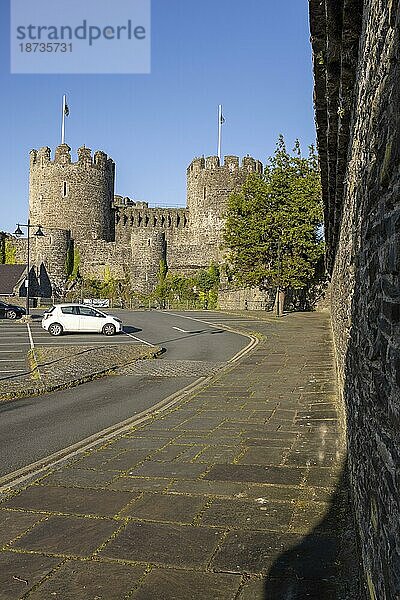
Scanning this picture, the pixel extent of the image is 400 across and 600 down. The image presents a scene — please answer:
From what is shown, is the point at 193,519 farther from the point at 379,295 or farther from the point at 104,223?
the point at 104,223

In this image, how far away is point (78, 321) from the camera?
1120 inches

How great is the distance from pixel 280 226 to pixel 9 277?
97.6 ft

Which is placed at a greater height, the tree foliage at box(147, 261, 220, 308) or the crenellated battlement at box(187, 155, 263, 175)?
the crenellated battlement at box(187, 155, 263, 175)

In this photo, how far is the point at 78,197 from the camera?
6738cm

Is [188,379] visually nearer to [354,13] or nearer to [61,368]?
[61,368]

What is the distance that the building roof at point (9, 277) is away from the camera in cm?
5800

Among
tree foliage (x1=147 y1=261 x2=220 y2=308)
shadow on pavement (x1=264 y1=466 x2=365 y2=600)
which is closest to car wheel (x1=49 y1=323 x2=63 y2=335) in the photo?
shadow on pavement (x1=264 y1=466 x2=365 y2=600)

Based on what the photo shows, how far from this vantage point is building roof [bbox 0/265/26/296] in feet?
190

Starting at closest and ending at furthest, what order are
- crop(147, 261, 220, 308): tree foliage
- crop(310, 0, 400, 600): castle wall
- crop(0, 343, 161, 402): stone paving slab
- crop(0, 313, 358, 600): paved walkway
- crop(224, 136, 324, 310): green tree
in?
crop(310, 0, 400, 600): castle wall < crop(0, 313, 358, 600): paved walkway < crop(0, 343, 161, 402): stone paving slab < crop(224, 136, 324, 310): green tree < crop(147, 261, 220, 308): tree foliage

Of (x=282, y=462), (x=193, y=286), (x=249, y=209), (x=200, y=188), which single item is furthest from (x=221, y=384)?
(x=200, y=188)

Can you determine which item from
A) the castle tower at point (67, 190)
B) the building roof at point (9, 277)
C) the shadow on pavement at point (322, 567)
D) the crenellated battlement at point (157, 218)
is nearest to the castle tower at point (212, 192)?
the crenellated battlement at point (157, 218)

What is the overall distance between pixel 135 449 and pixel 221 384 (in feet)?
16.6

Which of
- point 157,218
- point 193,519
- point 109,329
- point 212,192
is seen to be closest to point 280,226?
point 109,329

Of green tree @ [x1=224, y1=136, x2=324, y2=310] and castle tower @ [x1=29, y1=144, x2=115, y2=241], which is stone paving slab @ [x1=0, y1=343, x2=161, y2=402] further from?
castle tower @ [x1=29, y1=144, x2=115, y2=241]
